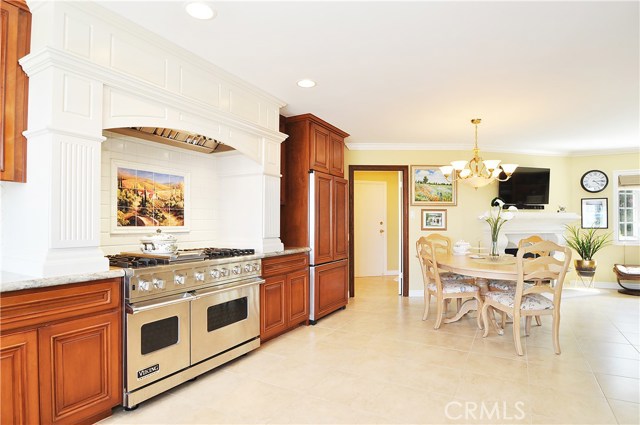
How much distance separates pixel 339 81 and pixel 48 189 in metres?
2.30

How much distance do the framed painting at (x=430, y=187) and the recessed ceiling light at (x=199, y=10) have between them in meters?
4.22

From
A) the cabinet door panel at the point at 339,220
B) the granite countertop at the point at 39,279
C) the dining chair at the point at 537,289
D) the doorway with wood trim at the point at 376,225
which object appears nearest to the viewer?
the granite countertop at the point at 39,279

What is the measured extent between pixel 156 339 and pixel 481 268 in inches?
112

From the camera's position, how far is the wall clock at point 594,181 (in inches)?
240

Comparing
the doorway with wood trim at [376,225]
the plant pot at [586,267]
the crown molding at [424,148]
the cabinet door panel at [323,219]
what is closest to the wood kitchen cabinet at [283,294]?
the cabinet door panel at [323,219]

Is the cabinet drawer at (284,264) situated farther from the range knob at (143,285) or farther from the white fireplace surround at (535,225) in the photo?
the white fireplace surround at (535,225)

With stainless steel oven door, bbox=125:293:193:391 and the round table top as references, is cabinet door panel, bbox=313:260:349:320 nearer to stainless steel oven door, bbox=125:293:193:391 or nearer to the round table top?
the round table top

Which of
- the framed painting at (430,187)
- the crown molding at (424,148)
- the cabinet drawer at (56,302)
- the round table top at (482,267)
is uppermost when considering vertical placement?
the crown molding at (424,148)

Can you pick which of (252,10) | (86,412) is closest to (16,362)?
(86,412)

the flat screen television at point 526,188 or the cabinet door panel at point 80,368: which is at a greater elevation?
the flat screen television at point 526,188

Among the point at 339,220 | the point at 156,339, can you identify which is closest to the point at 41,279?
the point at 156,339

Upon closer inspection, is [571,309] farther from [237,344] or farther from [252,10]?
[252,10]

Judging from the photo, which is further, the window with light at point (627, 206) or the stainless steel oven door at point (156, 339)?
the window with light at point (627, 206)

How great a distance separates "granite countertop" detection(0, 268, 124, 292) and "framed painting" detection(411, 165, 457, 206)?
182 inches
